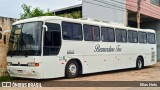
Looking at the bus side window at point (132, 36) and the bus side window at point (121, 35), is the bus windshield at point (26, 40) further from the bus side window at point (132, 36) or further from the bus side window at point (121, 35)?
the bus side window at point (132, 36)

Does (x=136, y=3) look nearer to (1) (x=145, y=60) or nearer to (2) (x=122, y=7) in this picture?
(2) (x=122, y=7)

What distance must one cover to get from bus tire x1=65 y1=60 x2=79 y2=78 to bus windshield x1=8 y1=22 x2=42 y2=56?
1979 millimetres

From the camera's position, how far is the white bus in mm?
12852

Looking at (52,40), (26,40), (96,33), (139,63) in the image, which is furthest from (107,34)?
(26,40)

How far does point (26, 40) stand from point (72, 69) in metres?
2.72

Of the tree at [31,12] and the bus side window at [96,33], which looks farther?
the tree at [31,12]

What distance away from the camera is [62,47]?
13727 millimetres

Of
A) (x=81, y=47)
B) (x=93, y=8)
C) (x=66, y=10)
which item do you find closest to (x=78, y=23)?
(x=81, y=47)

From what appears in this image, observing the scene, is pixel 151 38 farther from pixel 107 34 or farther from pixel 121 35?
pixel 107 34

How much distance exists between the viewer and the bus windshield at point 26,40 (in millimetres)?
12812

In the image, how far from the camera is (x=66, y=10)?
33.5m

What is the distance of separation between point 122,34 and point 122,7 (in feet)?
32.9

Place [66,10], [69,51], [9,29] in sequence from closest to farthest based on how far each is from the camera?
[69,51], [9,29], [66,10]

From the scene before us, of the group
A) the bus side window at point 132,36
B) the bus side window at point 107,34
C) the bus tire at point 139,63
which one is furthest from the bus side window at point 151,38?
the bus side window at point 107,34
